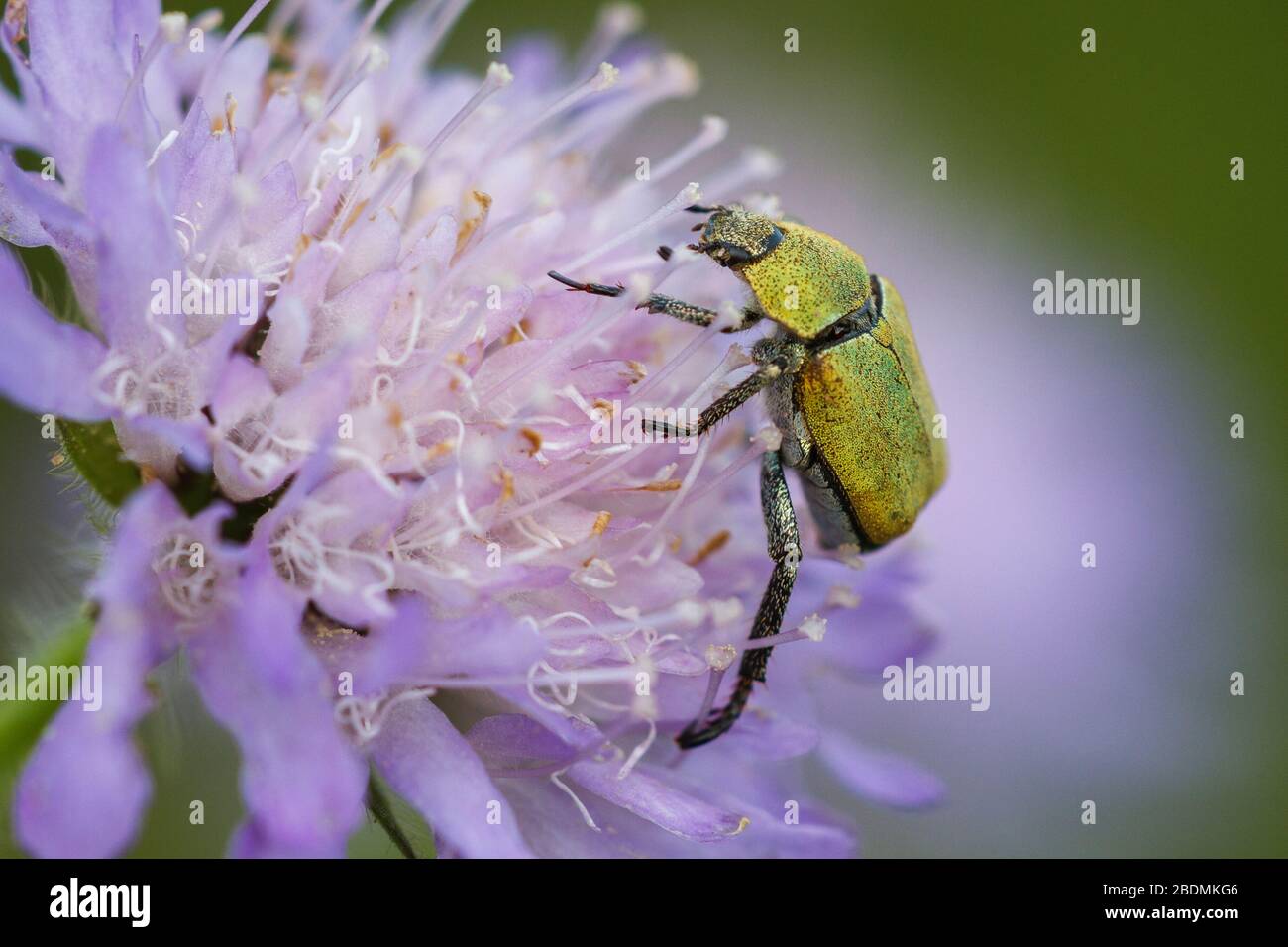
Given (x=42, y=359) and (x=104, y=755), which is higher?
(x=42, y=359)

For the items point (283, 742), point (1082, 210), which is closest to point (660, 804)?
point (283, 742)

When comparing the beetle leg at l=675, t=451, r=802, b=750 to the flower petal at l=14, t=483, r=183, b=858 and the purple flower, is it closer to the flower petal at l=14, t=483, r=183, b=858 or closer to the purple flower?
the purple flower

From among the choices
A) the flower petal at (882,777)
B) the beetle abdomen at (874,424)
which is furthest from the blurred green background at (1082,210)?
the beetle abdomen at (874,424)

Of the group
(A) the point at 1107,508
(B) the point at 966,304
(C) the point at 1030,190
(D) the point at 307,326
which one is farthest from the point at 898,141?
(D) the point at 307,326

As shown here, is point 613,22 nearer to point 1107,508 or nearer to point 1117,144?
point 1107,508

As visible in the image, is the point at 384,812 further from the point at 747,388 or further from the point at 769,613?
the point at 747,388

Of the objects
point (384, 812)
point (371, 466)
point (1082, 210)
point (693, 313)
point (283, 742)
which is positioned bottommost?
point (384, 812)

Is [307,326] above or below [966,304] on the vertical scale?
below
